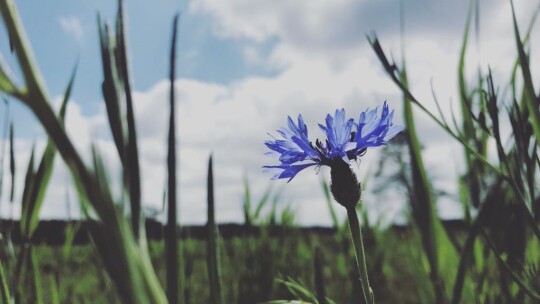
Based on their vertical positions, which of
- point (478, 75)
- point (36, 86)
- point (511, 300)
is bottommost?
point (511, 300)

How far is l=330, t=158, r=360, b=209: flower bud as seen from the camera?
42 centimetres

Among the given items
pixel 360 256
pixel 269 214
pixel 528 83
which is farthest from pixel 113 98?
pixel 269 214

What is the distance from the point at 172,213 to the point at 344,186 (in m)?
0.24

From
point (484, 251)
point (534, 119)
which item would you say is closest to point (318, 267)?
point (534, 119)

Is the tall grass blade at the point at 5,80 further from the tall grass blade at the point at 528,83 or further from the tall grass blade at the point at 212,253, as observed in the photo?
the tall grass blade at the point at 528,83

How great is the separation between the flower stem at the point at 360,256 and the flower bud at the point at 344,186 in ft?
0.05

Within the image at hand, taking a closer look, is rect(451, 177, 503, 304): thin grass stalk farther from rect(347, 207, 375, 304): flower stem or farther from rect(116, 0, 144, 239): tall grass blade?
rect(116, 0, 144, 239): tall grass blade

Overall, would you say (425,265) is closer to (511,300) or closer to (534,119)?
(511,300)

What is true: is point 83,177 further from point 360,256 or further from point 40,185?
point 40,185

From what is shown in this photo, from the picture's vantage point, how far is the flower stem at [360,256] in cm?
36

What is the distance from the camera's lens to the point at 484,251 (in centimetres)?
78

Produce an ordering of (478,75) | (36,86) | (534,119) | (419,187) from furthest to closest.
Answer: (478,75) → (419,187) → (534,119) → (36,86)

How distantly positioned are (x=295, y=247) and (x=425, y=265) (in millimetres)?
889

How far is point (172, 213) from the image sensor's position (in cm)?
21
